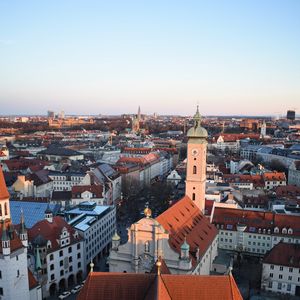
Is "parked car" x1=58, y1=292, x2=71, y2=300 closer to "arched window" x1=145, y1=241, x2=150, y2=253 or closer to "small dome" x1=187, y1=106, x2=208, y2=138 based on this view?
"arched window" x1=145, y1=241, x2=150, y2=253

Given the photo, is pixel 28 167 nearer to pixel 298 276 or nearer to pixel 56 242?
pixel 56 242

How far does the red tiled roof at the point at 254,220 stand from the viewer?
67.3 m

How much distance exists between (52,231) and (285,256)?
114ft

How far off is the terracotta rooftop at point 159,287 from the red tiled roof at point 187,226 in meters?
14.3

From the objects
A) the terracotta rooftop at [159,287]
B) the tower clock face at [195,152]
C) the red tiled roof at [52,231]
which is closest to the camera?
the terracotta rooftop at [159,287]

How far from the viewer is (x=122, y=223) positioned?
89000 millimetres

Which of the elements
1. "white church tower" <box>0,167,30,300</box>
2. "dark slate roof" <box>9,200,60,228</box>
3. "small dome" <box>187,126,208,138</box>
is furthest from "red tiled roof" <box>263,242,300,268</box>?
"dark slate roof" <box>9,200,60,228</box>

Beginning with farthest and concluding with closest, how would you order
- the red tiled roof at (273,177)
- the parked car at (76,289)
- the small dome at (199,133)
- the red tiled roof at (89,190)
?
the red tiled roof at (273,177)
the red tiled roof at (89,190)
the small dome at (199,133)
the parked car at (76,289)

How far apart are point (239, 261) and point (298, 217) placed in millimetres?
12984

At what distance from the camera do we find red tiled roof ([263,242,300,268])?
2179 inches

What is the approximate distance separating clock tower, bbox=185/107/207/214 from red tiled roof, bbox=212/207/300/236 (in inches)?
304

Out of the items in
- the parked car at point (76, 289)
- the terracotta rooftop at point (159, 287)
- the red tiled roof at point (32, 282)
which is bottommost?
the parked car at point (76, 289)

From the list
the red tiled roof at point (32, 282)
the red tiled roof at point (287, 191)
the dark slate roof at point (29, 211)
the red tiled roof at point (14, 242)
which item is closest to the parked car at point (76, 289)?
the red tiled roof at point (32, 282)

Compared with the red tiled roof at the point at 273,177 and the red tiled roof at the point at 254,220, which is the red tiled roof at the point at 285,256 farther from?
the red tiled roof at the point at 273,177
